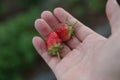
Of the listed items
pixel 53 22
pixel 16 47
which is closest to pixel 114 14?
pixel 53 22

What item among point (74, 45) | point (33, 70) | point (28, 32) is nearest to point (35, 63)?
point (33, 70)

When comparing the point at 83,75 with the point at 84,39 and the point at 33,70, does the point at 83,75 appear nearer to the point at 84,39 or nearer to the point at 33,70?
the point at 84,39

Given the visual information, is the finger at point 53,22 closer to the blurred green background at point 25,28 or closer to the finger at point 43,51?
the finger at point 43,51

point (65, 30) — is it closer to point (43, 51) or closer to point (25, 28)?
point (43, 51)

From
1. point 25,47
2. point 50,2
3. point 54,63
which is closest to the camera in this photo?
point 54,63

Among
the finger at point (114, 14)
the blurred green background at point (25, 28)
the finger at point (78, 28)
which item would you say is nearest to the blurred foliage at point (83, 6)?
the blurred green background at point (25, 28)
